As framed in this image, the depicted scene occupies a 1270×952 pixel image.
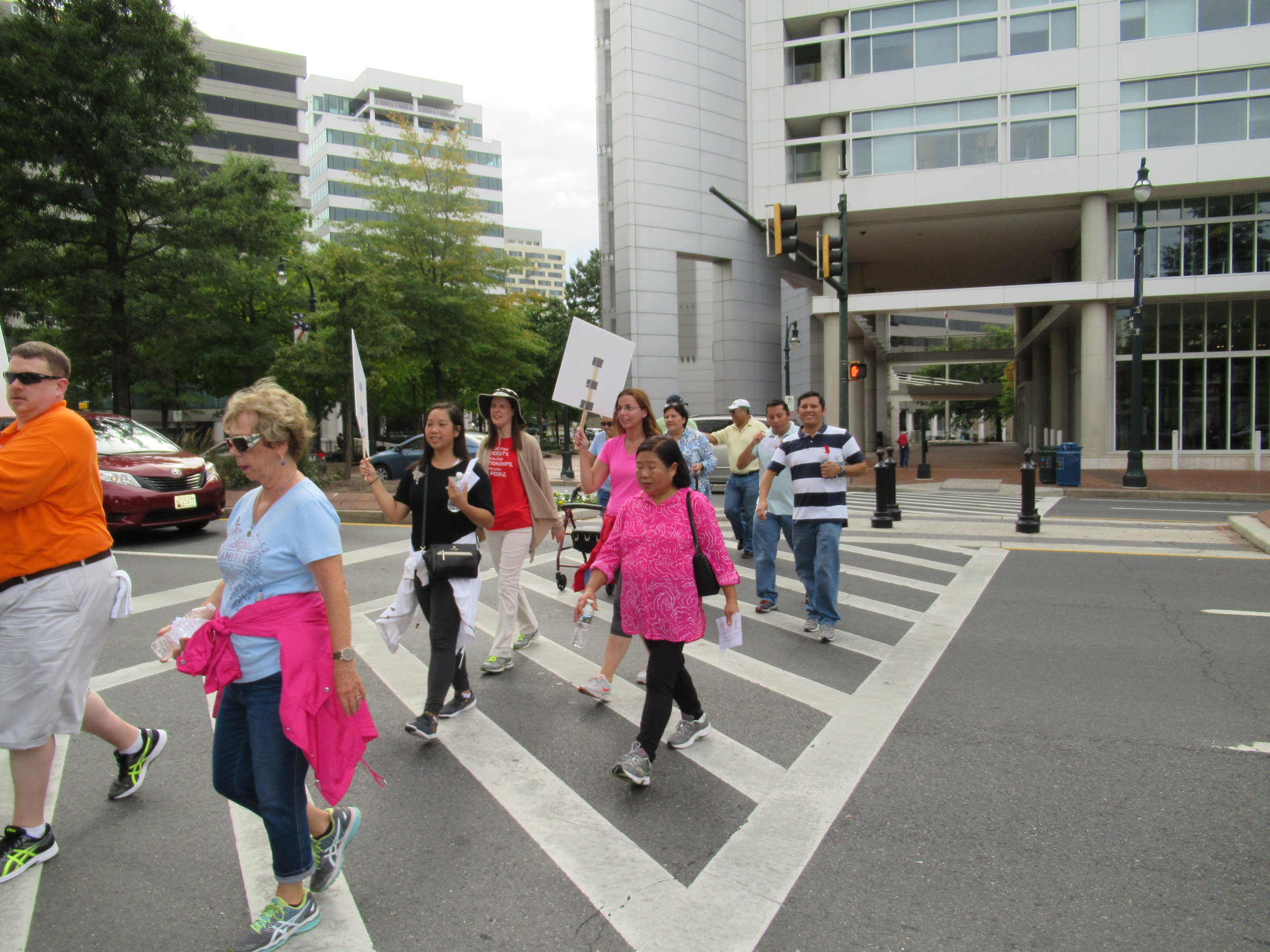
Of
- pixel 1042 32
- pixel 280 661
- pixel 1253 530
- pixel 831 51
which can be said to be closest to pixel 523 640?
pixel 280 661

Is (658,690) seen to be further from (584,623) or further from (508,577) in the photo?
(508,577)

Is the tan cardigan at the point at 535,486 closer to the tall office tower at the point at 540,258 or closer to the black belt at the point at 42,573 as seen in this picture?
the black belt at the point at 42,573

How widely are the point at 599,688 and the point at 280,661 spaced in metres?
2.60

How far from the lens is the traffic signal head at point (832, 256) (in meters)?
15.4

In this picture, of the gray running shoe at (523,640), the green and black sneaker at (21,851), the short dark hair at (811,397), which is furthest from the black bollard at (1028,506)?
the green and black sneaker at (21,851)

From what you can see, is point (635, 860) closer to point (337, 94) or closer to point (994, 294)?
point (994, 294)

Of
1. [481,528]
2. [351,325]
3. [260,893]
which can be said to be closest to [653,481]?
[481,528]

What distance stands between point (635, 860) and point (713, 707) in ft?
5.96

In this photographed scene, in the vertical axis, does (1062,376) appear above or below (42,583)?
above

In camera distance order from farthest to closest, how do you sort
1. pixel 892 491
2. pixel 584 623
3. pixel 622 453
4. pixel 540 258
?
pixel 540 258 < pixel 892 491 < pixel 622 453 < pixel 584 623

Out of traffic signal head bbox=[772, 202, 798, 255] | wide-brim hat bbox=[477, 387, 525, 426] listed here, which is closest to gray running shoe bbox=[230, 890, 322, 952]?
wide-brim hat bbox=[477, 387, 525, 426]

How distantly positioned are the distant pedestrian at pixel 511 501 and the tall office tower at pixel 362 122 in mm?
91642

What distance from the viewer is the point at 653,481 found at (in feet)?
13.4

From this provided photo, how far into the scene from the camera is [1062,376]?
34.9 m
